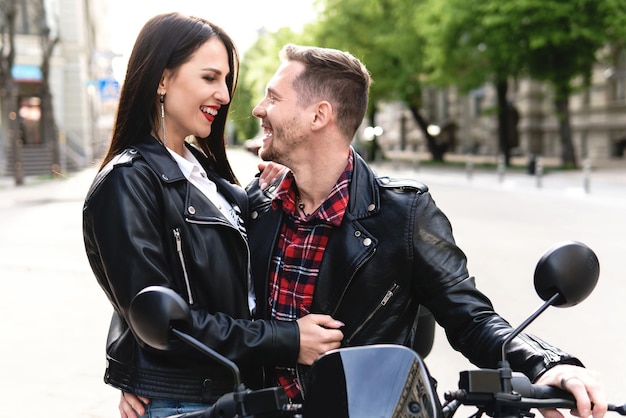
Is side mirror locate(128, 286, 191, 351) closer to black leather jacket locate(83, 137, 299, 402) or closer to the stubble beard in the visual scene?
black leather jacket locate(83, 137, 299, 402)

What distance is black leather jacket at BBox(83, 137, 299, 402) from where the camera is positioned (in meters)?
2.10

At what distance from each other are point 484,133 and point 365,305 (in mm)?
49517

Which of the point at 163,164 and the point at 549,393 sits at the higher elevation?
the point at 163,164

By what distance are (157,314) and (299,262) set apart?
690 millimetres

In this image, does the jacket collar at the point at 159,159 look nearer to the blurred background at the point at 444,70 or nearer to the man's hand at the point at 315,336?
the man's hand at the point at 315,336

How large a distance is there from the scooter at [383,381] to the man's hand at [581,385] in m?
0.02

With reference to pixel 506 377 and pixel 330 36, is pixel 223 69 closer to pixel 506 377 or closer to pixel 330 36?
pixel 506 377

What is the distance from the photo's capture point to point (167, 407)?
7.17 feet

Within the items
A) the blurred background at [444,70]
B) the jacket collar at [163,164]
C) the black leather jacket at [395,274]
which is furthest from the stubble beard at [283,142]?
the blurred background at [444,70]

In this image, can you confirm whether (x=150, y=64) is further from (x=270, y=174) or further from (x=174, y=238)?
(x=270, y=174)

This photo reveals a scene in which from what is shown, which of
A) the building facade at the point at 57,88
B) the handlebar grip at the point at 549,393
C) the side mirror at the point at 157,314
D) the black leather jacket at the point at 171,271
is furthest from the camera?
the building facade at the point at 57,88

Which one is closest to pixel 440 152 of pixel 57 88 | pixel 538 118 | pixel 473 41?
pixel 538 118

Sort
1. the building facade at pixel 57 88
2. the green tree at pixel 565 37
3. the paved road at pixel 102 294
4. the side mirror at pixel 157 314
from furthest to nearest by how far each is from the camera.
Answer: the building facade at pixel 57 88 → the green tree at pixel 565 37 → the paved road at pixel 102 294 → the side mirror at pixel 157 314

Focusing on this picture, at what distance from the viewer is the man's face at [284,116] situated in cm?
250
